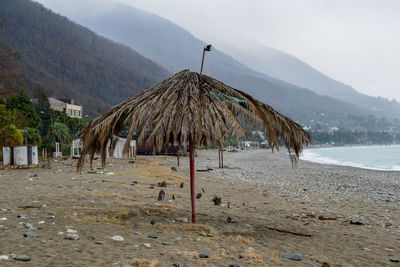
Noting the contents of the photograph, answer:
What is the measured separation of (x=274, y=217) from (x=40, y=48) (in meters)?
170

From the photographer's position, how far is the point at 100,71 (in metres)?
153

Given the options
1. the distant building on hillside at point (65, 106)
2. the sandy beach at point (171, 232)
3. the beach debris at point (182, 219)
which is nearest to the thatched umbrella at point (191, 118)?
the beach debris at point (182, 219)

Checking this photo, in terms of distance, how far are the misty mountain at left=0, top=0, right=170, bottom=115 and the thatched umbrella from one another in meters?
105

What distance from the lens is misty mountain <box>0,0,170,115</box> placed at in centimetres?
12300

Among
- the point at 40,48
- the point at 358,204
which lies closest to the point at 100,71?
the point at 40,48

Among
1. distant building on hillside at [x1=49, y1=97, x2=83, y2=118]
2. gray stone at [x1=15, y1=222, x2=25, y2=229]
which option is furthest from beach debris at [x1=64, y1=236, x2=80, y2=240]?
distant building on hillside at [x1=49, y1=97, x2=83, y2=118]

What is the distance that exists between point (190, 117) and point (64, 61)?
16073cm

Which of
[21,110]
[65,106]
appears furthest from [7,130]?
[65,106]

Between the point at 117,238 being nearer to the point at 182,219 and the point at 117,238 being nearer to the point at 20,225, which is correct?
the point at 20,225

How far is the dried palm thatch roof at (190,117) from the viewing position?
582 cm

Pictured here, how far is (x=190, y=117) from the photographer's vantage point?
5.74m

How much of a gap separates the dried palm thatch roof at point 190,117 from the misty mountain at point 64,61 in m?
105

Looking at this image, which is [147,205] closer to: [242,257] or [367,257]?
[242,257]

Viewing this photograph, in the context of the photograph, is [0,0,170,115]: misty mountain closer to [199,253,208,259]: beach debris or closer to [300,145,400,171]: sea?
[300,145,400,171]: sea
